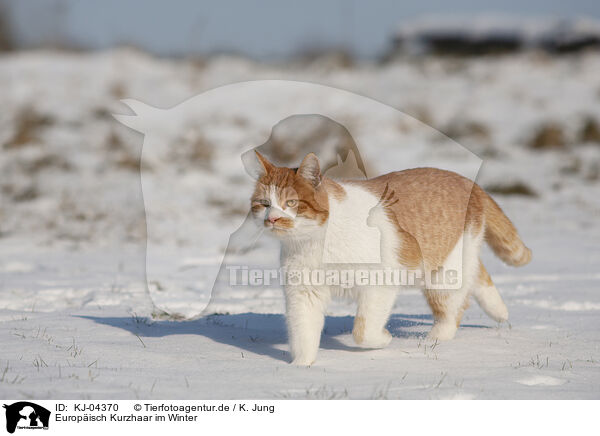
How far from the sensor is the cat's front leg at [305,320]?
3412mm

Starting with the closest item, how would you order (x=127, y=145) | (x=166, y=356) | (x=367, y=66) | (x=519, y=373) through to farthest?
1. (x=519, y=373)
2. (x=166, y=356)
3. (x=127, y=145)
4. (x=367, y=66)

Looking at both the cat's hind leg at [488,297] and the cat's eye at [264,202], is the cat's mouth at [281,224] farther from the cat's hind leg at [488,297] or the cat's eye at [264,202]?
the cat's hind leg at [488,297]

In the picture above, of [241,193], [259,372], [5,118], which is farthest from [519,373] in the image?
[5,118]

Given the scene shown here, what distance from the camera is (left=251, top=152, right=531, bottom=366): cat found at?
134 inches

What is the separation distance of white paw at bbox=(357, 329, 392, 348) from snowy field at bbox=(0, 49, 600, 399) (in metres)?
0.11

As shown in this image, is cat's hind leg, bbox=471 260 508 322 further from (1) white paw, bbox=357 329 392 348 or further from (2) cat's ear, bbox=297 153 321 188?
(2) cat's ear, bbox=297 153 321 188

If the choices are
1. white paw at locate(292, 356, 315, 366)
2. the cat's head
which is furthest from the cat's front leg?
the cat's head

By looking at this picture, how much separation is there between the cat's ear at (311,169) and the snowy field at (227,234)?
3.16ft

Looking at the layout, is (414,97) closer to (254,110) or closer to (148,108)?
(254,110)

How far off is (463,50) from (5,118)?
41.4 ft

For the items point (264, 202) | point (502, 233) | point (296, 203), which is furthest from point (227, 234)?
A: point (296, 203)

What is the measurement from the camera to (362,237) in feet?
11.3

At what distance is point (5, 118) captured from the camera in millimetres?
12914
